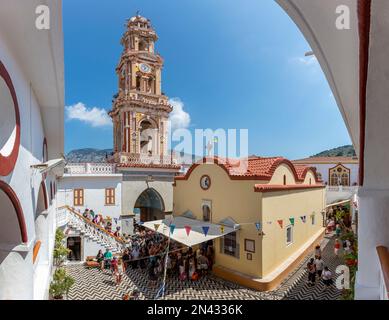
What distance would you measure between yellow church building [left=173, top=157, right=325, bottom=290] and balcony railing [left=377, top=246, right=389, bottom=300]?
6956mm

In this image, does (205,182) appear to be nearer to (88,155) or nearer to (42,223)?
(42,223)

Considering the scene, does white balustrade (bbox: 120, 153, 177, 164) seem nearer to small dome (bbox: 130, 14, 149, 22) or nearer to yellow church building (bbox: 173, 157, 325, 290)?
yellow church building (bbox: 173, 157, 325, 290)

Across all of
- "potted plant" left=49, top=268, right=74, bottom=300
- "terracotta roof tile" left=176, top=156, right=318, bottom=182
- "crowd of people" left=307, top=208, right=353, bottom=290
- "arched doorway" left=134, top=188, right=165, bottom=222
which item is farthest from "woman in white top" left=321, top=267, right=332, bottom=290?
"arched doorway" left=134, top=188, right=165, bottom=222

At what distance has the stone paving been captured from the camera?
27.5 feet

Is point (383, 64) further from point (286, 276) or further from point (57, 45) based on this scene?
point (286, 276)

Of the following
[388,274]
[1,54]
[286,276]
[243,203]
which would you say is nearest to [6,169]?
[1,54]

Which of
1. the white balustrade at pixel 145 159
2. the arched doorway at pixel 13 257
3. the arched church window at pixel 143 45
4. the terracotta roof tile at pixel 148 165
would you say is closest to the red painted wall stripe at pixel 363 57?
the arched doorway at pixel 13 257

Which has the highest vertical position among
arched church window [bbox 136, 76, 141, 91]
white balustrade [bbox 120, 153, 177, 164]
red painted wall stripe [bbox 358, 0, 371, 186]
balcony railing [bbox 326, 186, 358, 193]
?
arched church window [bbox 136, 76, 141, 91]

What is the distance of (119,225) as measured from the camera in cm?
1722

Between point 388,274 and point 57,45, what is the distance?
4263mm

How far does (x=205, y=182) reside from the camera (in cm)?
1180

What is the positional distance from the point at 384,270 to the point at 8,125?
13.0ft

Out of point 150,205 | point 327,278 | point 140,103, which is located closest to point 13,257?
point 327,278

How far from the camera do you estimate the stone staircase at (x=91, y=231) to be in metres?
12.6
